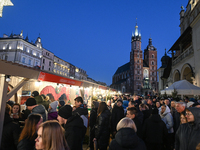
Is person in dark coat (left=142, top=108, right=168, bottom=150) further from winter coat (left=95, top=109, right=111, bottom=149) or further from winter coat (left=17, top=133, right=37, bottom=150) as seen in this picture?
winter coat (left=17, top=133, right=37, bottom=150)

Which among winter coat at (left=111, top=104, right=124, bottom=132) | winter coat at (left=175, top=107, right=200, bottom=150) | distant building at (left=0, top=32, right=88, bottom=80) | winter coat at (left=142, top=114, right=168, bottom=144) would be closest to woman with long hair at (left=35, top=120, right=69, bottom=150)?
winter coat at (left=175, top=107, right=200, bottom=150)

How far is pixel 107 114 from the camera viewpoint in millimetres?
4492

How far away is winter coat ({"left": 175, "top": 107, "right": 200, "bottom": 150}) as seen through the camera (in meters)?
2.53

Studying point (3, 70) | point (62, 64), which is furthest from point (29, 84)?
point (62, 64)

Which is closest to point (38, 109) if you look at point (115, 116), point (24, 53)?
point (115, 116)

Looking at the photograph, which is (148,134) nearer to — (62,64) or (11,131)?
(11,131)

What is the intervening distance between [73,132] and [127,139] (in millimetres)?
1108

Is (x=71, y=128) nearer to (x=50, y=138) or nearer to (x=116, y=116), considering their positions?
(x=50, y=138)

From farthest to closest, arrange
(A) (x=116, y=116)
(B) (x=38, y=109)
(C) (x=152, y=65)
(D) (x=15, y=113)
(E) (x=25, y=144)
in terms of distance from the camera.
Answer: (C) (x=152, y=65)
(A) (x=116, y=116)
(D) (x=15, y=113)
(B) (x=38, y=109)
(E) (x=25, y=144)

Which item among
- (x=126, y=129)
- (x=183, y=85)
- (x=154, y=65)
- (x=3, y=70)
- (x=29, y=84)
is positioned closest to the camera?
(x=126, y=129)

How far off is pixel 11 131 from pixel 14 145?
0.33 metres

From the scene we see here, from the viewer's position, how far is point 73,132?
8.24ft

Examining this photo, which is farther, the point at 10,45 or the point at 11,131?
the point at 10,45

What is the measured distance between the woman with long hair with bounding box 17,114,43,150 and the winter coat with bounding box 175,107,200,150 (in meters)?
2.90
